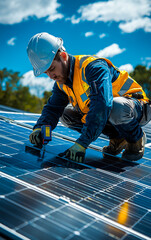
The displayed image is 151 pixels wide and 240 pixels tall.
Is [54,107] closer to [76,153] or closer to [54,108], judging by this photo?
[54,108]

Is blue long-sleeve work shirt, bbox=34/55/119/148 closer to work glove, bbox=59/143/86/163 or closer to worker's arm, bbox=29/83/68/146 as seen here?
work glove, bbox=59/143/86/163

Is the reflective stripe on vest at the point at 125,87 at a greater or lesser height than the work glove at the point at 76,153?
greater

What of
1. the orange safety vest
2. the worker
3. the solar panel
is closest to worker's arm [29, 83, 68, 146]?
the worker

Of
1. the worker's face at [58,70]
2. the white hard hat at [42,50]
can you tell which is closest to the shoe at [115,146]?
the worker's face at [58,70]

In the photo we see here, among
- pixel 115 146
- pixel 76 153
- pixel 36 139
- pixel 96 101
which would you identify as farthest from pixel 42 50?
pixel 115 146

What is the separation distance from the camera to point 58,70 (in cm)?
365

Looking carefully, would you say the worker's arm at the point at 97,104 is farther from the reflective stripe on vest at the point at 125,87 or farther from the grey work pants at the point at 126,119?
the reflective stripe on vest at the point at 125,87

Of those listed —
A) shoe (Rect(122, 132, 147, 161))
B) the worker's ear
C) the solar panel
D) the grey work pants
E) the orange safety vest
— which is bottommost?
the solar panel

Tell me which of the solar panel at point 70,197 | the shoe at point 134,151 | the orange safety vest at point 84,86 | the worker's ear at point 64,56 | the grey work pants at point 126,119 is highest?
the worker's ear at point 64,56

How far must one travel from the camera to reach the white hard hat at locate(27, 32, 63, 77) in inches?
138

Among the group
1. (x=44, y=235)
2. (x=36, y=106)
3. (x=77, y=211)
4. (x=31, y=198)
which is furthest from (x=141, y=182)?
(x=36, y=106)

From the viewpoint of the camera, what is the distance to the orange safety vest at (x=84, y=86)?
12.1 feet

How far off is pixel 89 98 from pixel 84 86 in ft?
1.01

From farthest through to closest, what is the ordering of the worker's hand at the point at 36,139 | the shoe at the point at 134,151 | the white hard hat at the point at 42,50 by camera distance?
the shoe at the point at 134,151
the worker's hand at the point at 36,139
the white hard hat at the point at 42,50
